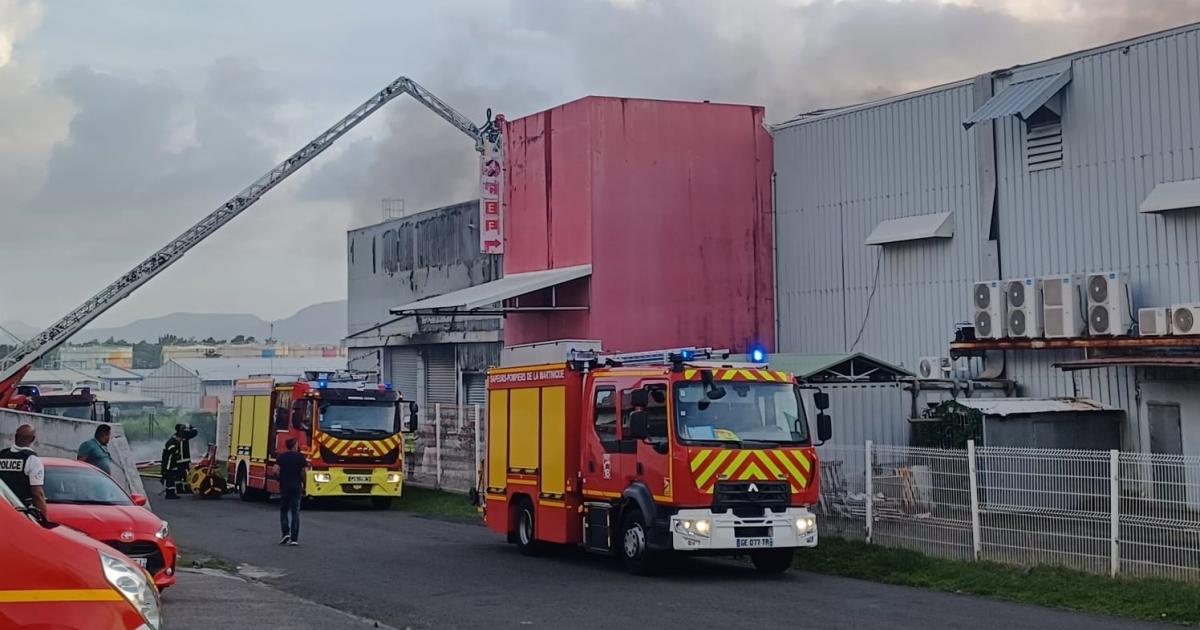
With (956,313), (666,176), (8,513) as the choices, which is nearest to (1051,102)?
(956,313)

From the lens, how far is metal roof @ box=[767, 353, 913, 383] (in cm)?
2383

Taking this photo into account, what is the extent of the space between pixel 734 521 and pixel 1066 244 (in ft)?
37.4

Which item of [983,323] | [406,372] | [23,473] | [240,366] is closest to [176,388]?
[240,366]

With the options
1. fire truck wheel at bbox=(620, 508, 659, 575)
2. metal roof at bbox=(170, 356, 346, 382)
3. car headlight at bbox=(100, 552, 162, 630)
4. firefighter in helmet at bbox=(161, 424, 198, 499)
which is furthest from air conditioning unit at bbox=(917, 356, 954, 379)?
metal roof at bbox=(170, 356, 346, 382)

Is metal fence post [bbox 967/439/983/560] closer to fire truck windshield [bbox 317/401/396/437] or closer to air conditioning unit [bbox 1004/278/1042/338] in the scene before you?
air conditioning unit [bbox 1004/278/1042/338]

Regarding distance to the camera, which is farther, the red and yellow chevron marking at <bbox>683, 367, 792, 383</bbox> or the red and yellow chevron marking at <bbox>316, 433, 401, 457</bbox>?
the red and yellow chevron marking at <bbox>316, 433, 401, 457</bbox>

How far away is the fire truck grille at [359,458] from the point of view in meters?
28.5

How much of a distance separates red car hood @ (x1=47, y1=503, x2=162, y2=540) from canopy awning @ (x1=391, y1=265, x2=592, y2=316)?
49.8 feet

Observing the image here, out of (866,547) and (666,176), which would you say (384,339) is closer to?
(666,176)

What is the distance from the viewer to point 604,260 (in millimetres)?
29984

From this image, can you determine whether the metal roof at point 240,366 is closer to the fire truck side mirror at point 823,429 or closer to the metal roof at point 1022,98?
the metal roof at point 1022,98

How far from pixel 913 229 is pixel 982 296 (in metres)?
2.98

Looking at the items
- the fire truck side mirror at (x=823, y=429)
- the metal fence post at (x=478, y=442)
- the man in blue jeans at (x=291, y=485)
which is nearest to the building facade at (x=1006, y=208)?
the metal fence post at (x=478, y=442)

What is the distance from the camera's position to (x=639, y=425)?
16.0 metres
